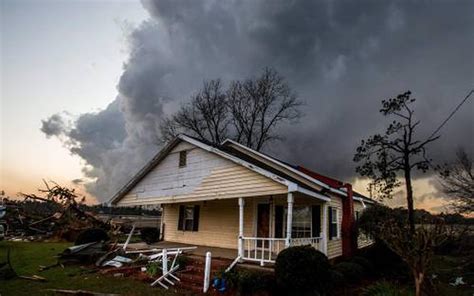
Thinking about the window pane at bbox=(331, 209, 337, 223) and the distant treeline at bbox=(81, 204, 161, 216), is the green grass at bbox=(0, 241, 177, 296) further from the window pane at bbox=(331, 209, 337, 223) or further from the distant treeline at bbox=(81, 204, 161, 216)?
the window pane at bbox=(331, 209, 337, 223)

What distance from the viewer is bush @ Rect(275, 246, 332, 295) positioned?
10367 mm

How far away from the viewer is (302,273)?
10.4m

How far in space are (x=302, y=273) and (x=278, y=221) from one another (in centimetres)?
703

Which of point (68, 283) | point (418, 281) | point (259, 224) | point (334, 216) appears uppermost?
point (334, 216)

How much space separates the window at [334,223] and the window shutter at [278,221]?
8.90 feet

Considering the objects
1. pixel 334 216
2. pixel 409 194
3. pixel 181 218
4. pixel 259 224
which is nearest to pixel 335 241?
pixel 334 216

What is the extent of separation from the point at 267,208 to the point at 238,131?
20080 millimetres

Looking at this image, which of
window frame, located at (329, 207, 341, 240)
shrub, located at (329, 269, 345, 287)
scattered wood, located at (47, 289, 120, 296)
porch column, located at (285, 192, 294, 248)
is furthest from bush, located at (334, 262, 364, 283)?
scattered wood, located at (47, 289, 120, 296)

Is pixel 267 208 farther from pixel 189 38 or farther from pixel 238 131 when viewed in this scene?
pixel 238 131

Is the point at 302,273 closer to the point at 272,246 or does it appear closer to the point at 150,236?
the point at 272,246

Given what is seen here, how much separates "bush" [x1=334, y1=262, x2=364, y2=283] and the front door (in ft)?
14.4

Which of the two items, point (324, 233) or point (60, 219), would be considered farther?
point (60, 219)

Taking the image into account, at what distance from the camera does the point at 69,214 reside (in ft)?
92.9

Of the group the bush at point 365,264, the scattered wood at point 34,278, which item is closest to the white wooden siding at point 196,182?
the bush at point 365,264
